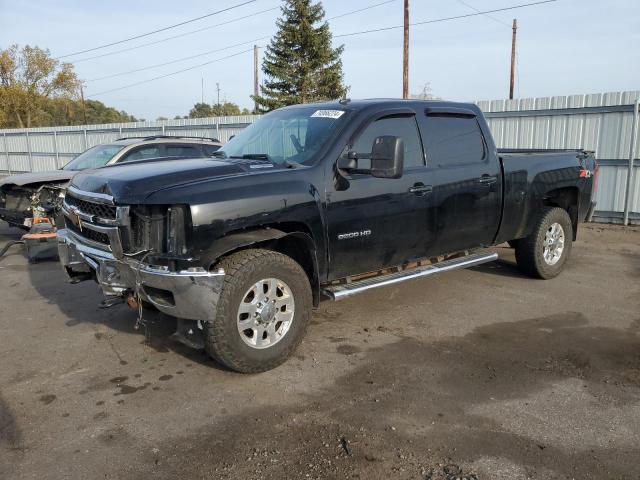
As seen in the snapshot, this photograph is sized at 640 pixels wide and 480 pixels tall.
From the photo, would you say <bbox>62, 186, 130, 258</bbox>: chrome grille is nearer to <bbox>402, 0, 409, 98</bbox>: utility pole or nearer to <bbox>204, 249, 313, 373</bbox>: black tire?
<bbox>204, 249, 313, 373</bbox>: black tire

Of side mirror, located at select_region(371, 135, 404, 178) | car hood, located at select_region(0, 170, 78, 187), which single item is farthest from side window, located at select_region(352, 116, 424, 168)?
car hood, located at select_region(0, 170, 78, 187)

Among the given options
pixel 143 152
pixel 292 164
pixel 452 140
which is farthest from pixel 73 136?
pixel 292 164

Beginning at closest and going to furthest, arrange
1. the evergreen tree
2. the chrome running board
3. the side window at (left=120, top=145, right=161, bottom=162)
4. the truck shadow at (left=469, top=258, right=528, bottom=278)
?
the chrome running board
the truck shadow at (left=469, top=258, right=528, bottom=278)
the side window at (left=120, top=145, right=161, bottom=162)
the evergreen tree

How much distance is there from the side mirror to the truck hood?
79 centimetres

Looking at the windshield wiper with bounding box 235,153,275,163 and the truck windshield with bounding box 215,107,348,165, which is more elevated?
the truck windshield with bounding box 215,107,348,165

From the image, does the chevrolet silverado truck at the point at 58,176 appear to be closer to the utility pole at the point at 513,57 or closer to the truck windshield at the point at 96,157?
the truck windshield at the point at 96,157

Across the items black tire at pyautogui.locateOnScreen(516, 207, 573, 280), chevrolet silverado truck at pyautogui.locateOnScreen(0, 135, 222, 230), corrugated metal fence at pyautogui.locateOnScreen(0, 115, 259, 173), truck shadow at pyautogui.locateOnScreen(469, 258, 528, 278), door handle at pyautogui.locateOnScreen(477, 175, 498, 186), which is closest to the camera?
door handle at pyautogui.locateOnScreen(477, 175, 498, 186)

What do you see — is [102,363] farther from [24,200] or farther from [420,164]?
[24,200]

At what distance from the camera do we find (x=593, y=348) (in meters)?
4.62

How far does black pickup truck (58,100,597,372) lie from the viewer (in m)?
3.68

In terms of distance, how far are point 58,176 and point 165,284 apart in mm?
6341

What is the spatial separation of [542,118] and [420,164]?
810cm

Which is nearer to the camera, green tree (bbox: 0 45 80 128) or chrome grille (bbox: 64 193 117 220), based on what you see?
chrome grille (bbox: 64 193 117 220)

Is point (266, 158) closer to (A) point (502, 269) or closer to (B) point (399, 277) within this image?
(B) point (399, 277)
